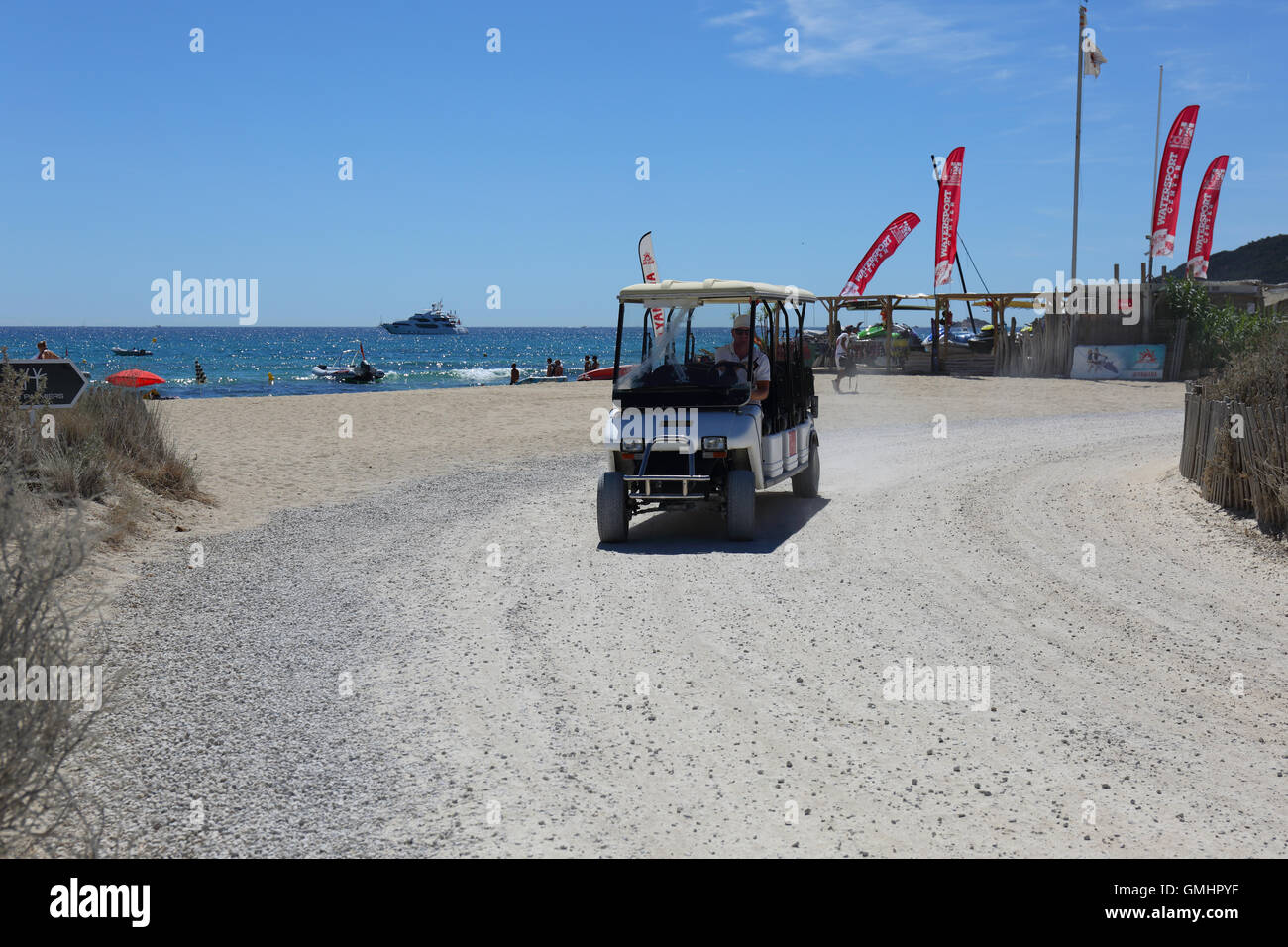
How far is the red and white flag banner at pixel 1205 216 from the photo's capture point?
115ft

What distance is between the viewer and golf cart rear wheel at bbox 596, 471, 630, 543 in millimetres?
10289

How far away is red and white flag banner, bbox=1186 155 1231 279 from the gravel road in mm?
28397

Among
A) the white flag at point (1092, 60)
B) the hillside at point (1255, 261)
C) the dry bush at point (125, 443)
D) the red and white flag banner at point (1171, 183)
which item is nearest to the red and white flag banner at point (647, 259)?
the dry bush at point (125, 443)

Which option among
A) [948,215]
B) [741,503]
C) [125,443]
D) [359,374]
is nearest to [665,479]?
[741,503]

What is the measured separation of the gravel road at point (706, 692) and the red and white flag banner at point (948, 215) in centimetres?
2510

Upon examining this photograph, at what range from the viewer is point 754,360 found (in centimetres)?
1104

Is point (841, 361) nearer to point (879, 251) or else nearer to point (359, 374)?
point (879, 251)

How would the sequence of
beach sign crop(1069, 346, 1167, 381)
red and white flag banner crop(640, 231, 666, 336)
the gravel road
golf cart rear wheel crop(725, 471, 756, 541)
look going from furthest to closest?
1. beach sign crop(1069, 346, 1167, 381)
2. red and white flag banner crop(640, 231, 666, 336)
3. golf cart rear wheel crop(725, 471, 756, 541)
4. the gravel road

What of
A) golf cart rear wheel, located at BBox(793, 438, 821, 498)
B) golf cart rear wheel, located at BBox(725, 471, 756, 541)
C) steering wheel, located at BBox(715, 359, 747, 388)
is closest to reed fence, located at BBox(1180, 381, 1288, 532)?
golf cart rear wheel, located at BBox(793, 438, 821, 498)

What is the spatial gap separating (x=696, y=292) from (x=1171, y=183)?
27.5m

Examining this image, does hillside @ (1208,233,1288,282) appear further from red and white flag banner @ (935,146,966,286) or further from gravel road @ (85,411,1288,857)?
gravel road @ (85,411,1288,857)
